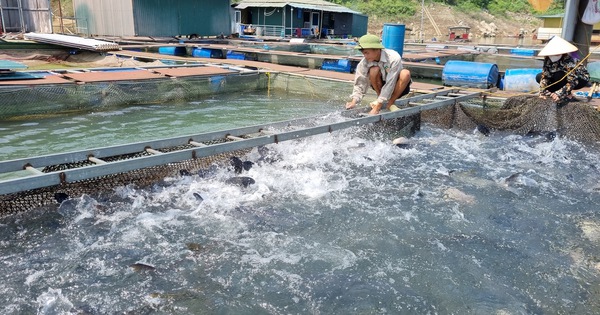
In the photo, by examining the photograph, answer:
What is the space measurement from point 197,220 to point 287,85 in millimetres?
7926

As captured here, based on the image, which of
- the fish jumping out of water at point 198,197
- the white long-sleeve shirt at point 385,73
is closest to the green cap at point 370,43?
the white long-sleeve shirt at point 385,73

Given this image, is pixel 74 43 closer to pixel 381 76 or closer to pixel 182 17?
pixel 381 76

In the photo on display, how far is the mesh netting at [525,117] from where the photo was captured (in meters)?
7.08

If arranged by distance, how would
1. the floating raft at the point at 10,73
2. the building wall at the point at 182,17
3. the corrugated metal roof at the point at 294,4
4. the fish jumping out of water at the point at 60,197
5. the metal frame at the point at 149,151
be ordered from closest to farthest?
the metal frame at the point at 149,151 → the fish jumping out of water at the point at 60,197 → the floating raft at the point at 10,73 → the building wall at the point at 182,17 → the corrugated metal roof at the point at 294,4

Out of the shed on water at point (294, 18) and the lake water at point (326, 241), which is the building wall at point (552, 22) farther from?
the lake water at point (326, 241)

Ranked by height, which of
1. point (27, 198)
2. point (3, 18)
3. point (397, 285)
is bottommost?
point (397, 285)

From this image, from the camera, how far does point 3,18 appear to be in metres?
17.0

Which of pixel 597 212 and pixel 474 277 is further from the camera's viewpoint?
pixel 597 212

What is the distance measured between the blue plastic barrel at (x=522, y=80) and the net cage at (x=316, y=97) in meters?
1.43

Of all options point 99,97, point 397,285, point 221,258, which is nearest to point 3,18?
point 99,97

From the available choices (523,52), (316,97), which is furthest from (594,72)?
(523,52)

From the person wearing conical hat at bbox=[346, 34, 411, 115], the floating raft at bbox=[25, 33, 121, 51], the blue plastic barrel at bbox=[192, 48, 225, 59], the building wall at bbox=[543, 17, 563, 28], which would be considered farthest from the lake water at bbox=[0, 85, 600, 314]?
the building wall at bbox=[543, 17, 563, 28]

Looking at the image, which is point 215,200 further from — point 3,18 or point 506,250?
point 3,18

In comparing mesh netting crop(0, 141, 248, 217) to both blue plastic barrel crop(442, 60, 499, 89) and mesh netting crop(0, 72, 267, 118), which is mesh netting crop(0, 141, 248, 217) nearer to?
mesh netting crop(0, 72, 267, 118)
